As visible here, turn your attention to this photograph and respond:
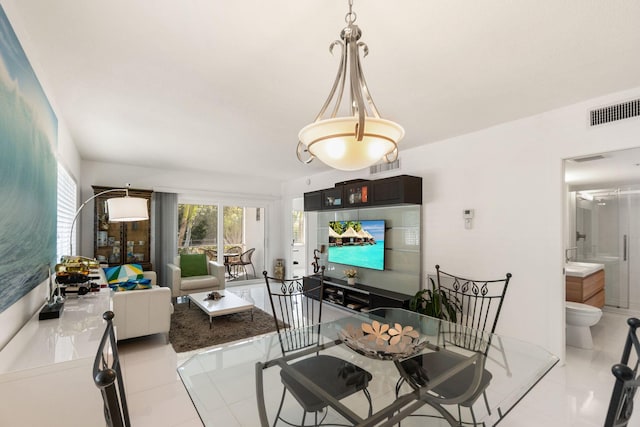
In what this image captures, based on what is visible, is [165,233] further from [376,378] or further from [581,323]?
[581,323]

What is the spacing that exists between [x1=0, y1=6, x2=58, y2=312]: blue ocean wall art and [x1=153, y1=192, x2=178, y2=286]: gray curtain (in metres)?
3.52

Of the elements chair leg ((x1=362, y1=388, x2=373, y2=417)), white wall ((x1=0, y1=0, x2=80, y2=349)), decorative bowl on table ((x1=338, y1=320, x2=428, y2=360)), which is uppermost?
white wall ((x1=0, y1=0, x2=80, y2=349))

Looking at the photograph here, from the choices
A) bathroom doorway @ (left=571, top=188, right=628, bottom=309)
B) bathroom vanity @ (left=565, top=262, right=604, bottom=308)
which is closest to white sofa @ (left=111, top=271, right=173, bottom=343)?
bathroom vanity @ (left=565, top=262, right=604, bottom=308)

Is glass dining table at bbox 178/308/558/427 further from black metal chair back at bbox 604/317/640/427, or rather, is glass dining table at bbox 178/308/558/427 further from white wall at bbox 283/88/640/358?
white wall at bbox 283/88/640/358

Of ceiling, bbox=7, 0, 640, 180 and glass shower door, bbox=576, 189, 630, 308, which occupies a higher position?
ceiling, bbox=7, 0, 640, 180

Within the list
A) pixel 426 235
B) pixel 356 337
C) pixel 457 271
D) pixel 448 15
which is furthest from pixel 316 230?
pixel 448 15

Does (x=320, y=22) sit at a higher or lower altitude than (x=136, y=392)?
higher

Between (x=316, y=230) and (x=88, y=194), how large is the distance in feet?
13.6

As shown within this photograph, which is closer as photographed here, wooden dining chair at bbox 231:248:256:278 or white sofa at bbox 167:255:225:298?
white sofa at bbox 167:255:225:298

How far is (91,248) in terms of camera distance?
5273 millimetres

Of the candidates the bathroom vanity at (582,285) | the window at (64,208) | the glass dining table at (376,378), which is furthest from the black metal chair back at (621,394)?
the window at (64,208)

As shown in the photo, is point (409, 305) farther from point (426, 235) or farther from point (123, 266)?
point (123, 266)

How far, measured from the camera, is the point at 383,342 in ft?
5.76

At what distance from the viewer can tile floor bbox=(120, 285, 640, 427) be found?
2.12m
